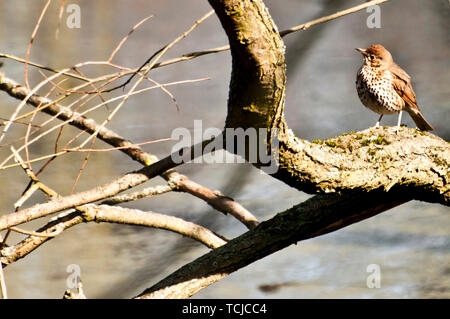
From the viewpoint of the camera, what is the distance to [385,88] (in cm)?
171

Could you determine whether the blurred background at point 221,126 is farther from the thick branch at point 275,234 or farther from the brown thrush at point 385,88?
the thick branch at point 275,234

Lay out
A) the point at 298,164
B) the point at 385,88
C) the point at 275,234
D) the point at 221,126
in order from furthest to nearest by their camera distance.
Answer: the point at 221,126 < the point at 385,88 < the point at 275,234 < the point at 298,164

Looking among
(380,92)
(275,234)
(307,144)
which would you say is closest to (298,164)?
(307,144)

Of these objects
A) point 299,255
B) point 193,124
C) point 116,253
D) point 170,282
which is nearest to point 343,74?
point 193,124

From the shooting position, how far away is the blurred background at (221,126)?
8.31ft

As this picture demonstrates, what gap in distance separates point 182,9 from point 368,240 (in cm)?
159

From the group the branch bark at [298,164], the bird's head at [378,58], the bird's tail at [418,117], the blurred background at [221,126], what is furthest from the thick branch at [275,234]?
the blurred background at [221,126]

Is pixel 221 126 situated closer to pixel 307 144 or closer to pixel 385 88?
pixel 385 88

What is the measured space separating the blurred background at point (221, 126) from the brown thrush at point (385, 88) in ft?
2.94

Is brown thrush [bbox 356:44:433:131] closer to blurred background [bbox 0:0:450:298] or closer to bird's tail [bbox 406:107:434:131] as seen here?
bird's tail [bbox 406:107:434:131]

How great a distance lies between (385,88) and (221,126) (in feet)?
3.69

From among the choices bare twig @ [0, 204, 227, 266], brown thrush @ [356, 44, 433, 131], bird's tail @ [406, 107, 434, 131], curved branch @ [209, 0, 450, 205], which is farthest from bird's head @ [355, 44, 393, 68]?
bare twig @ [0, 204, 227, 266]
